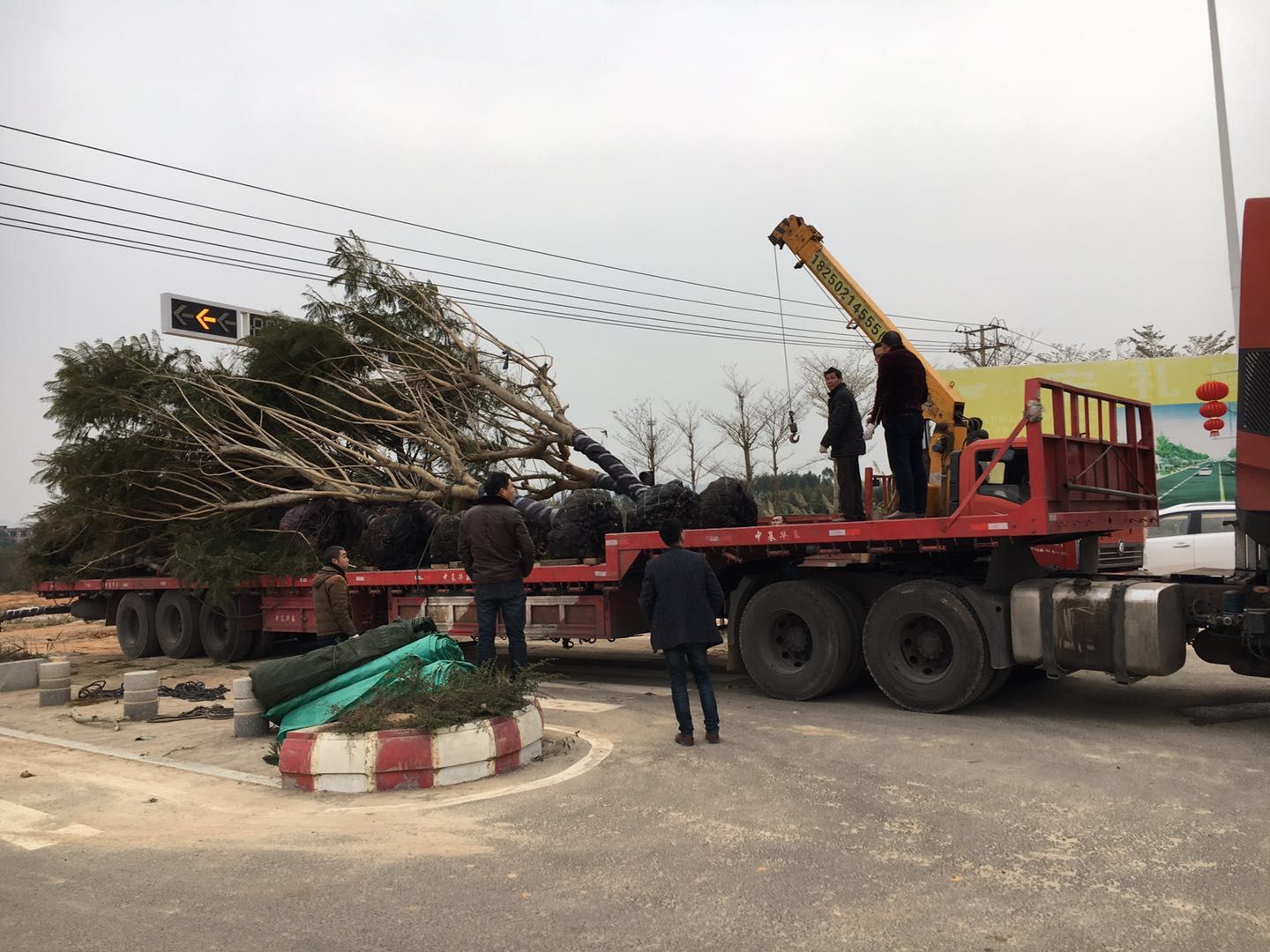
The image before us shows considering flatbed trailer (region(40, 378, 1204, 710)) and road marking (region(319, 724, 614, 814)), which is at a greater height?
flatbed trailer (region(40, 378, 1204, 710))

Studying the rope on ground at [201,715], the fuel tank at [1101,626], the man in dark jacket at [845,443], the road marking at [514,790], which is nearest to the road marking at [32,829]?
the road marking at [514,790]

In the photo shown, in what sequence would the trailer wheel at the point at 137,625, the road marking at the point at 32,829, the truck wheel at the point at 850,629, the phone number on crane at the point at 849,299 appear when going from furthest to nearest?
the trailer wheel at the point at 137,625, the phone number on crane at the point at 849,299, the truck wheel at the point at 850,629, the road marking at the point at 32,829

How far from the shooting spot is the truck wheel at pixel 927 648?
25.5 feet

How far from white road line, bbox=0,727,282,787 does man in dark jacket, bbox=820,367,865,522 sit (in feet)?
17.6

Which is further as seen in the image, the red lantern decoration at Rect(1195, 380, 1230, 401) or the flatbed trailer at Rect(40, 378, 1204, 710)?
the red lantern decoration at Rect(1195, 380, 1230, 401)

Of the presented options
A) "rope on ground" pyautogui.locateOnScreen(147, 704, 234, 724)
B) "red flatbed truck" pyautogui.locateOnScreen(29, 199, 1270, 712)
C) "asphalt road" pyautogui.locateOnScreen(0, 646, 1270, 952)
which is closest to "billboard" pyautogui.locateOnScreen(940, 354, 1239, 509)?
"red flatbed truck" pyautogui.locateOnScreen(29, 199, 1270, 712)

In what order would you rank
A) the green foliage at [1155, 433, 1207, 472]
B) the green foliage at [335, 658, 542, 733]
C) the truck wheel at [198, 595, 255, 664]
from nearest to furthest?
the green foliage at [335, 658, 542, 733] → the truck wheel at [198, 595, 255, 664] → the green foliage at [1155, 433, 1207, 472]

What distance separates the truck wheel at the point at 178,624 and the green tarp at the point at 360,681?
25.7ft

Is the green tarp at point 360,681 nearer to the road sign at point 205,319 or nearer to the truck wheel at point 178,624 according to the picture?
the truck wheel at point 178,624

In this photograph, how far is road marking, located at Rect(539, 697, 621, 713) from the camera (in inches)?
348

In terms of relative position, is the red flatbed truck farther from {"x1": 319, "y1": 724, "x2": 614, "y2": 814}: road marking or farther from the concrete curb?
the concrete curb

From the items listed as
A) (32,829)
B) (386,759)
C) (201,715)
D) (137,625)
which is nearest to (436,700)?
(386,759)

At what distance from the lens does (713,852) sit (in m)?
4.66

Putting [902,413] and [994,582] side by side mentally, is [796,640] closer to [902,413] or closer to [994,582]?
[994,582]
